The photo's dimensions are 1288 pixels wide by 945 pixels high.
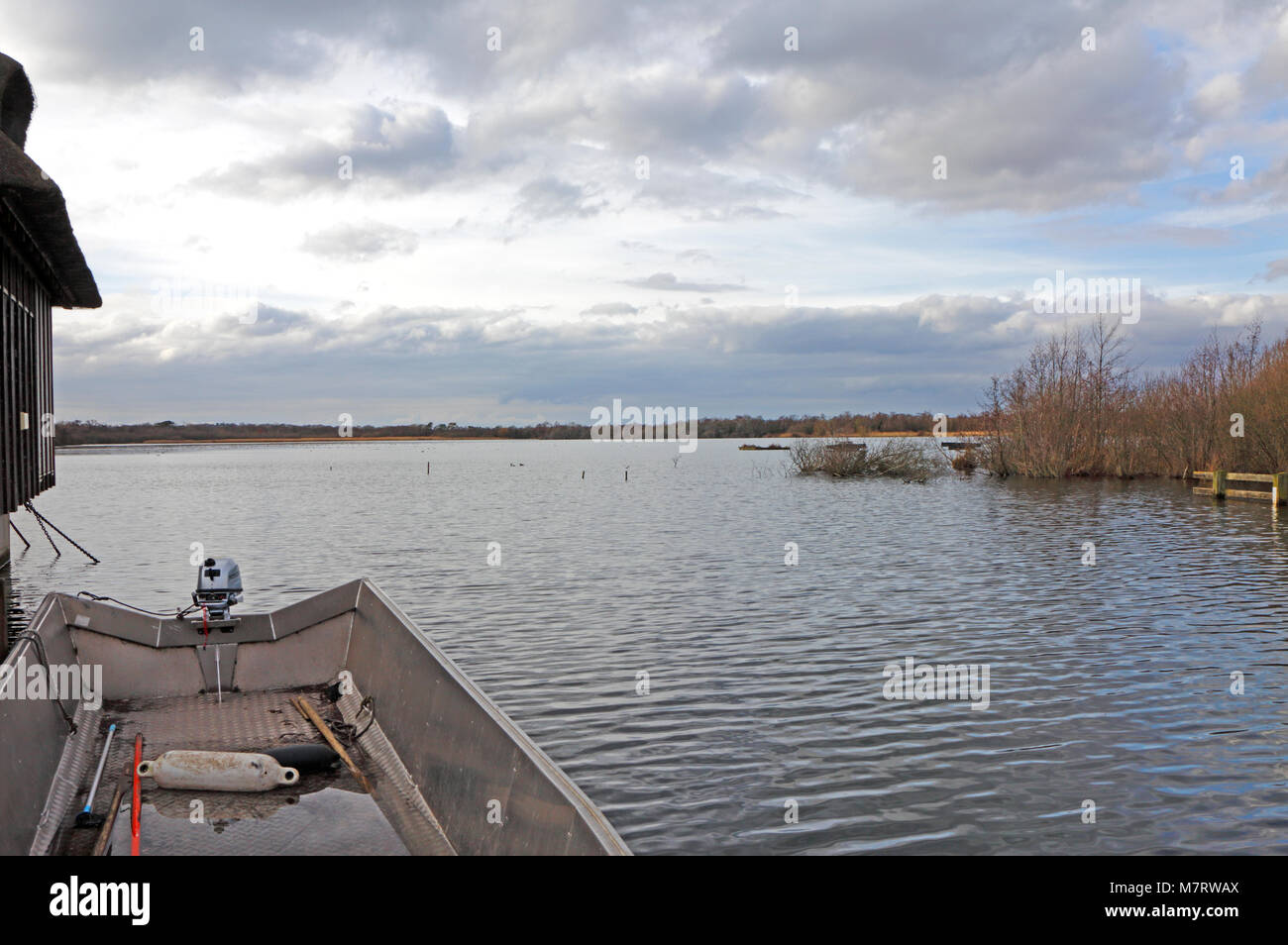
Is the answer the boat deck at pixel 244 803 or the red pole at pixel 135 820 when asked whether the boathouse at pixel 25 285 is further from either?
the red pole at pixel 135 820

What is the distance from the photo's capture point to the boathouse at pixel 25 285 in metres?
12.1

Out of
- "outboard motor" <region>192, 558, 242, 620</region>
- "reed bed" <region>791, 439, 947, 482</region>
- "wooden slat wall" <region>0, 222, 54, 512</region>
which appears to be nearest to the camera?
"outboard motor" <region>192, 558, 242, 620</region>

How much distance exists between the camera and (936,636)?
503 inches

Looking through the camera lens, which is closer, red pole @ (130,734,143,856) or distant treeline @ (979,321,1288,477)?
red pole @ (130,734,143,856)

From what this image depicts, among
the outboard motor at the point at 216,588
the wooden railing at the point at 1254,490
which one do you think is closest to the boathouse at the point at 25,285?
the outboard motor at the point at 216,588

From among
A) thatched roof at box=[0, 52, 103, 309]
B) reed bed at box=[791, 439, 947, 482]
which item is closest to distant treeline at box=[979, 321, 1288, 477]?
reed bed at box=[791, 439, 947, 482]

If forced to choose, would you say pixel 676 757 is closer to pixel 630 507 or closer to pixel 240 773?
pixel 240 773

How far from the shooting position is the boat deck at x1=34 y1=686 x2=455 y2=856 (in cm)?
570

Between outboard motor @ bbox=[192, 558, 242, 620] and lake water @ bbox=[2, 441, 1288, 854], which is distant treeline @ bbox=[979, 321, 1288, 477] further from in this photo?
outboard motor @ bbox=[192, 558, 242, 620]

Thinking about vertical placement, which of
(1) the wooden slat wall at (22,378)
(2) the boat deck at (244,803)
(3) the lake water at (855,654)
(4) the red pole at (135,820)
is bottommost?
(3) the lake water at (855,654)

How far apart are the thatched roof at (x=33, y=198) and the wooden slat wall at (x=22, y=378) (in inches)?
15.7

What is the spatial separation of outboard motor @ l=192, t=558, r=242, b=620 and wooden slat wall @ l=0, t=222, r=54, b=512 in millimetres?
7032

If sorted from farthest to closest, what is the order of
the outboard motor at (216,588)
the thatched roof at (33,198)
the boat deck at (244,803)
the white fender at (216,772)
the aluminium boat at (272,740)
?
the thatched roof at (33,198)
the outboard motor at (216,588)
the white fender at (216,772)
the boat deck at (244,803)
the aluminium boat at (272,740)

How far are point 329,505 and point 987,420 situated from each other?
108 feet
